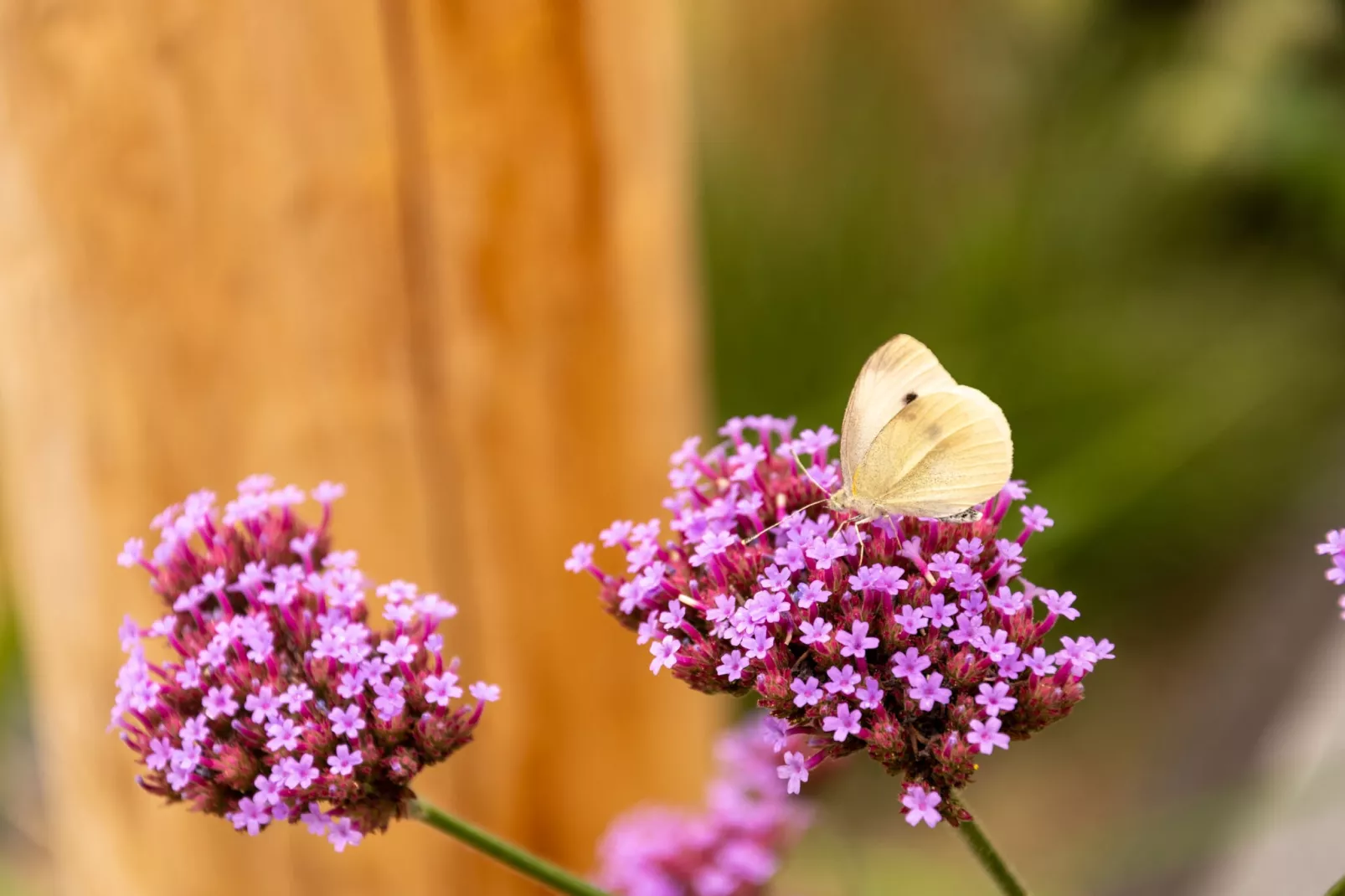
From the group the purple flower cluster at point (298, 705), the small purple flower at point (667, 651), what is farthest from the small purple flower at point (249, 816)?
the small purple flower at point (667, 651)

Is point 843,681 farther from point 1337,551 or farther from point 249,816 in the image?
point 249,816

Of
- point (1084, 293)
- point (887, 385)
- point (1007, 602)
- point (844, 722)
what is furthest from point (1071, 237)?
point (844, 722)

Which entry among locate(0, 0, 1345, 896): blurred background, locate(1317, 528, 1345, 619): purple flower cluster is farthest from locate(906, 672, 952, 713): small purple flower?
locate(0, 0, 1345, 896): blurred background

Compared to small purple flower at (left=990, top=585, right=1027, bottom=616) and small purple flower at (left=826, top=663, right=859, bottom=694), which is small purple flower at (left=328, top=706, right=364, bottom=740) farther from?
small purple flower at (left=990, top=585, right=1027, bottom=616)

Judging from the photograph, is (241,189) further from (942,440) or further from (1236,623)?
(1236,623)

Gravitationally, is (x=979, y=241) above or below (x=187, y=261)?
above

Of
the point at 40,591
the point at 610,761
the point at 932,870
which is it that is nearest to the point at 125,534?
the point at 40,591

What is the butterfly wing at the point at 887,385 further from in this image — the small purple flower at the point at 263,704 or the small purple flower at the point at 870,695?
the small purple flower at the point at 263,704
